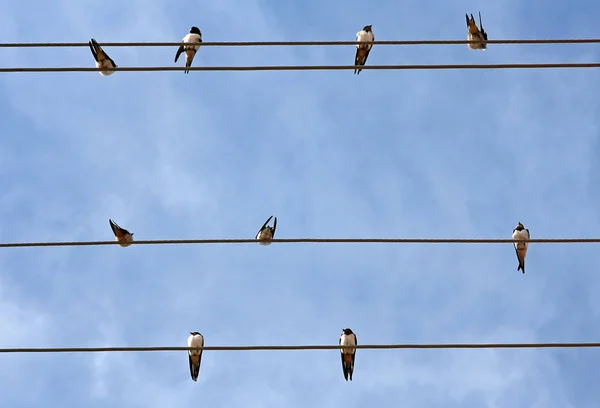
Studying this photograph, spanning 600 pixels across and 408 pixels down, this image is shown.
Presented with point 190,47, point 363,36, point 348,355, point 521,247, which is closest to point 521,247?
point 521,247

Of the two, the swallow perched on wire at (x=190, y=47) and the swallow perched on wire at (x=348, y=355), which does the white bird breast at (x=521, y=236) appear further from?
the swallow perched on wire at (x=190, y=47)

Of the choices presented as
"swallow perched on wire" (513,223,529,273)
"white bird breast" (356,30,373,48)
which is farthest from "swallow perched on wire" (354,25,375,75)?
"swallow perched on wire" (513,223,529,273)

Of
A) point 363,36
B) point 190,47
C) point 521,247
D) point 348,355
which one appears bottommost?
point 348,355

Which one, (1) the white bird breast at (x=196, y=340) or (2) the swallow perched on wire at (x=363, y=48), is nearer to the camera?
(1) the white bird breast at (x=196, y=340)

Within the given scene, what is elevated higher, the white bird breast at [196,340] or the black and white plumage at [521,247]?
the black and white plumage at [521,247]

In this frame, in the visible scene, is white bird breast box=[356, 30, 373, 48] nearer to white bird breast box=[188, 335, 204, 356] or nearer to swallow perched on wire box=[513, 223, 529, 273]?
swallow perched on wire box=[513, 223, 529, 273]

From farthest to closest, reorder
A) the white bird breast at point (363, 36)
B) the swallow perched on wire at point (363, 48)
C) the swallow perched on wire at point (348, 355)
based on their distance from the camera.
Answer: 1. the white bird breast at point (363, 36)
2. the swallow perched on wire at point (363, 48)
3. the swallow perched on wire at point (348, 355)

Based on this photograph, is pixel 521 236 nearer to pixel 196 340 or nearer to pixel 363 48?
pixel 363 48

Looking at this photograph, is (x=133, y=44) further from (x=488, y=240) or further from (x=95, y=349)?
(x=488, y=240)

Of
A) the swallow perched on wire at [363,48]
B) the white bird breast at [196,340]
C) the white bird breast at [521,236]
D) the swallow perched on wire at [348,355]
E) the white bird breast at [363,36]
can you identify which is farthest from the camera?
the white bird breast at [363,36]

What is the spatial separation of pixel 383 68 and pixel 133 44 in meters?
2.19

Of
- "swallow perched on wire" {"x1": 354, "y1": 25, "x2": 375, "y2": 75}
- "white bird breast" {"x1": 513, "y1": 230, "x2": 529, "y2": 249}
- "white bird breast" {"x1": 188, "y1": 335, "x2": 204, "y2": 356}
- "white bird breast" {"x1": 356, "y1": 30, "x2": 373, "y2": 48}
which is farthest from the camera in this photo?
"white bird breast" {"x1": 356, "y1": 30, "x2": 373, "y2": 48}

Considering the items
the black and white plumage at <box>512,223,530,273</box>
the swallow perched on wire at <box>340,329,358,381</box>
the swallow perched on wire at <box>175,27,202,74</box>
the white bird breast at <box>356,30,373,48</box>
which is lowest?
the swallow perched on wire at <box>340,329,358,381</box>

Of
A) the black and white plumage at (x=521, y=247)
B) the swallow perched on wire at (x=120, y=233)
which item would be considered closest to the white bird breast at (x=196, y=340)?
the swallow perched on wire at (x=120, y=233)
